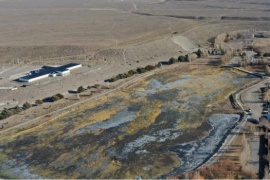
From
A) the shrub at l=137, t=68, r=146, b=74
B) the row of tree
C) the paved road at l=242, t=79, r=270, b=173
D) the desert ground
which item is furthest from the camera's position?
the shrub at l=137, t=68, r=146, b=74

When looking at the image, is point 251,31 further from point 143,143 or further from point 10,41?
point 143,143

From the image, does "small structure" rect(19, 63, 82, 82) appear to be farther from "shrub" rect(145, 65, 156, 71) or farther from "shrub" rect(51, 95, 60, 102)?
"shrub" rect(145, 65, 156, 71)

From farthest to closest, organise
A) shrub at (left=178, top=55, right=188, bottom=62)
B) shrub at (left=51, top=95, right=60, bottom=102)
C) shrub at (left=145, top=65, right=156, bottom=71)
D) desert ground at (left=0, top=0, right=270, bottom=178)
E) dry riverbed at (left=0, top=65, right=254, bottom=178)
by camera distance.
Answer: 1. shrub at (left=178, top=55, right=188, bottom=62)
2. shrub at (left=145, top=65, right=156, bottom=71)
3. shrub at (left=51, top=95, right=60, bottom=102)
4. desert ground at (left=0, top=0, right=270, bottom=178)
5. dry riverbed at (left=0, top=65, right=254, bottom=178)

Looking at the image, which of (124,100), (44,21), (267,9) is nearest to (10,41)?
(44,21)

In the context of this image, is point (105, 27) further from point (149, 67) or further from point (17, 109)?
point (17, 109)

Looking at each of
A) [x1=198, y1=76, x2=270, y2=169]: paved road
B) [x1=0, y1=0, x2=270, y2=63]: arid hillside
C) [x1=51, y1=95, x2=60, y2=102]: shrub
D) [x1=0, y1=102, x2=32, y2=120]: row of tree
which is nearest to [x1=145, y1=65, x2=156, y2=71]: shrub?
[x1=0, y1=0, x2=270, y2=63]: arid hillside

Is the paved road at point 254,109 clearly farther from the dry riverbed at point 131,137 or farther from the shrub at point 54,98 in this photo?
the shrub at point 54,98
